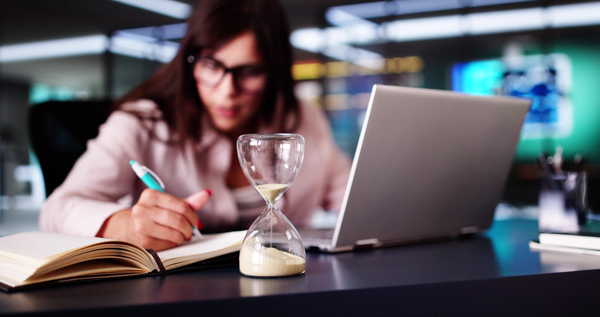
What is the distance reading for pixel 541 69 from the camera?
5211mm

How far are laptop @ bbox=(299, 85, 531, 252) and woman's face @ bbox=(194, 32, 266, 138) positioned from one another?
2.59 ft

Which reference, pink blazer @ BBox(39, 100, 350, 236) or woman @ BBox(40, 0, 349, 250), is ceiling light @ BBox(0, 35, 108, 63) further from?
pink blazer @ BBox(39, 100, 350, 236)

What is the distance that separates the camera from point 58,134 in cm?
151

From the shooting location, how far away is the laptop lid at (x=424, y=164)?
31.5 inches

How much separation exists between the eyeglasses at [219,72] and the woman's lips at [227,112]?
0.10 meters

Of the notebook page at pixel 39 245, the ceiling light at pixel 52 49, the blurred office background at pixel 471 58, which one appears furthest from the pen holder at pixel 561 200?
the blurred office background at pixel 471 58

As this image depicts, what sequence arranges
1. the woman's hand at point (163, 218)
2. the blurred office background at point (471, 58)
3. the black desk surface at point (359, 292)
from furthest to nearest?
1. the blurred office background at point (471, 58)
2. the woman's hand at point (163, 218)
3. the black desk surface at point (359, 292)

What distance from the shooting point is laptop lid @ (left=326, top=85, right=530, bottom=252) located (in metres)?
0.80

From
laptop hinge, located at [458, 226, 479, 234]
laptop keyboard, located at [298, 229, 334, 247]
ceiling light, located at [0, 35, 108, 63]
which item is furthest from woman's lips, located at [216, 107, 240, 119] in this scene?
ceiling light, located at [0, 35, 108, 63]

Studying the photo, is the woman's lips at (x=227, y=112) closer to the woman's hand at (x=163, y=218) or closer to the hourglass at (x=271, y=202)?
the woman's hand at (x=163, y=218)

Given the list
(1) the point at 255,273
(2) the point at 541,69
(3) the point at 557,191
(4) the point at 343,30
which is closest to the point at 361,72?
(4) the point at 343,30

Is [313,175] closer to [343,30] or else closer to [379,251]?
[379,251]

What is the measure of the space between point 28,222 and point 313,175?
2633mm

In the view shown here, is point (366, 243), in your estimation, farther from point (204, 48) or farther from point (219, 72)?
point (204, 48)
